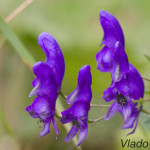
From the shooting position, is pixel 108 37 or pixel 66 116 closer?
pixel 66 116

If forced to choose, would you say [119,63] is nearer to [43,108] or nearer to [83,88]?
[83,88]

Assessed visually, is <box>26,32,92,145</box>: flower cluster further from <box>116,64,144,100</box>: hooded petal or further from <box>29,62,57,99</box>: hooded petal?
<box>116,64,144,100</box>: hooded petal

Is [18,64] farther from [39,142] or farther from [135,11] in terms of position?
[135,11]

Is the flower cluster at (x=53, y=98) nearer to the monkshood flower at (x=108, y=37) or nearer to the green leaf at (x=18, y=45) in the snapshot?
the monkshood flower at (x=108, y=37)

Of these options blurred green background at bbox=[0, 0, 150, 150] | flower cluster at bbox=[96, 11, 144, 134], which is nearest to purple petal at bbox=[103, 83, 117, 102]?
flower cluster at bbox=[96, 11, 144, 134]

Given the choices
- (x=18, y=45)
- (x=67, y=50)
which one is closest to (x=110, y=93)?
(x=18, y=45)

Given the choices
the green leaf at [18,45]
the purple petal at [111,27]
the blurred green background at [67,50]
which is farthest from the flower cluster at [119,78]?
the blurred green background at [67,50]
